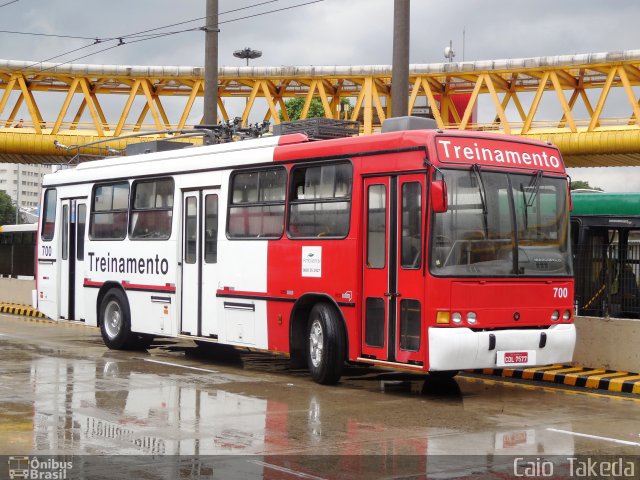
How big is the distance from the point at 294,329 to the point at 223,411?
3261mm

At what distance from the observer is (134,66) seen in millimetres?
49656

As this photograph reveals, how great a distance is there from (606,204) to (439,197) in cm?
1129

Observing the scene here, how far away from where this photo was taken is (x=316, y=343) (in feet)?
48.2

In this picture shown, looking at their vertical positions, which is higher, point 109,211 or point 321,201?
point 109,211

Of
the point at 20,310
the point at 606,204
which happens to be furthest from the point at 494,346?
the point at 20,310

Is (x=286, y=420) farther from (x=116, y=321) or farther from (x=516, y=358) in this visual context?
(x=116, y=321)

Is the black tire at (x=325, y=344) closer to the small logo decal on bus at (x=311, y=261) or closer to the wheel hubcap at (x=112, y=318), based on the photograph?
the small logo decal on bus at (x=311, y=261)

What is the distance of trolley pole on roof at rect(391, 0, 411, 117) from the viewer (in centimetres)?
1730

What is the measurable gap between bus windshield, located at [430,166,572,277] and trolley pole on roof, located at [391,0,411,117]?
3.82 meters

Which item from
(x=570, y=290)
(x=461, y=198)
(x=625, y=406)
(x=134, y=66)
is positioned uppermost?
(x=134, y=66)

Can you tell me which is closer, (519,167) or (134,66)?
(519,167)

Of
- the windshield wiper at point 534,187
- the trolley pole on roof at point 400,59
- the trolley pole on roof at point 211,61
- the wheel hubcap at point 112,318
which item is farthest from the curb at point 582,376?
the trolley pole on roof at point 211,61

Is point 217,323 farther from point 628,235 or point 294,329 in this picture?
point 628,235

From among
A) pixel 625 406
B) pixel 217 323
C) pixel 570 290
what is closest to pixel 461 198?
pixel 570 290
